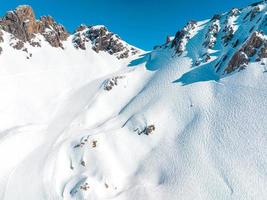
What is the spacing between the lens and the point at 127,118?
52.3m

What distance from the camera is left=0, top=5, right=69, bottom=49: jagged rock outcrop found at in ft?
274

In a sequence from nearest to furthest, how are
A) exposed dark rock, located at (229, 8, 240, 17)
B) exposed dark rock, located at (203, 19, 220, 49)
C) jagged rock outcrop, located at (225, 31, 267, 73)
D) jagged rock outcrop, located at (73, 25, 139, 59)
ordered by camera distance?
1. jagged rock outcrop, located at (225, 31, 267, 73)
2. exposed dark rock, located at (203, 19, 220, 49)
3. exposed dark rock, located at (229, 8, 240, 17)
4. jagged rock outcrop, located at (73, 25, 139, 59)

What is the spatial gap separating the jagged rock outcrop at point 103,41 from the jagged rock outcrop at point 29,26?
596 centimetres

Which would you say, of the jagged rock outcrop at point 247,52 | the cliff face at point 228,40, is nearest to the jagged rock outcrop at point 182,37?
the cliff face at point 228,40

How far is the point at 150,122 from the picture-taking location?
48375mm

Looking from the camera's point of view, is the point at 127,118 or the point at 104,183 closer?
the point at 104,183

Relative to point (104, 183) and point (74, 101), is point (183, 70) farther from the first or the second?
point (104, 183)

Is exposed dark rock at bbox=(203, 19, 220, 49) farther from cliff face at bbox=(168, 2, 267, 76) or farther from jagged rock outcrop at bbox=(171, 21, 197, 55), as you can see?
jagged rock outcrop at bbox=(171, 21, 197, 55)

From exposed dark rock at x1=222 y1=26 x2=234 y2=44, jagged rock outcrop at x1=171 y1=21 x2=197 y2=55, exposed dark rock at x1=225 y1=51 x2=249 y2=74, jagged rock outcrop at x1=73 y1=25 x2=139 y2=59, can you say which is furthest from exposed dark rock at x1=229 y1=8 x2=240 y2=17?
jagged rock outcrop at x1=73 y1=25 x2=139 y2=59

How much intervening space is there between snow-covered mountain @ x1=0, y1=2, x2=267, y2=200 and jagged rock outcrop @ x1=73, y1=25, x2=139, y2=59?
16569mm

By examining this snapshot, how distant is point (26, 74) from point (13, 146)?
2834 cm

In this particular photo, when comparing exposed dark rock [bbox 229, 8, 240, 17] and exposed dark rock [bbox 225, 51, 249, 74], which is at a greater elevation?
exposed dark rock [bbox 229, 8, 240, 17]

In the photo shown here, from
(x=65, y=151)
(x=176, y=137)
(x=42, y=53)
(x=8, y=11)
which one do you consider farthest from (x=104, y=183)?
(x=8, y=11)

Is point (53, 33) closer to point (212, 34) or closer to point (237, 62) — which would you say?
point (212, 34)
